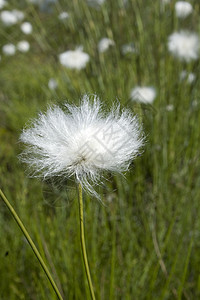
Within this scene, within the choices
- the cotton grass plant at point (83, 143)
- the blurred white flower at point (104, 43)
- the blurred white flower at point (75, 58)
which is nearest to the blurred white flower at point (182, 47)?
the blurred white flower at point (104, 43)

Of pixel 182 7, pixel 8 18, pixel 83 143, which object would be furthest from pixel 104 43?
pixel 8 18

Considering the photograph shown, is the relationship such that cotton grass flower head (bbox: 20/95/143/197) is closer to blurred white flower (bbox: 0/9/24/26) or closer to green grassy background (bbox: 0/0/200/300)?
green grassy background (bbox: 0/0/200/300)

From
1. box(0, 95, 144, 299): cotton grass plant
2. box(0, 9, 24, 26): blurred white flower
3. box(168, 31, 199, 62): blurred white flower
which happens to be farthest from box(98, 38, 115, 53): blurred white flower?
box(0, 9, 24, 26): blurred white flower

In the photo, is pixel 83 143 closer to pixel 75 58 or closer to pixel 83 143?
pixel 83 143

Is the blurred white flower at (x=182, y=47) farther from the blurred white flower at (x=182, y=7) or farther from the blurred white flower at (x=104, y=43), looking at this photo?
the blurred white flower at (x=104, y=43)

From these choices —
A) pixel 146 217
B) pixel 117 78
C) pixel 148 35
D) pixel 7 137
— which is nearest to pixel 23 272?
pixel 146 217

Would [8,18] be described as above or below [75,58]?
above

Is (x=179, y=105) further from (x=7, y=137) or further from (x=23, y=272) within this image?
(x=7, y=137)

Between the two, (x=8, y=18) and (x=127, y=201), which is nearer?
(x=127, y=201)
